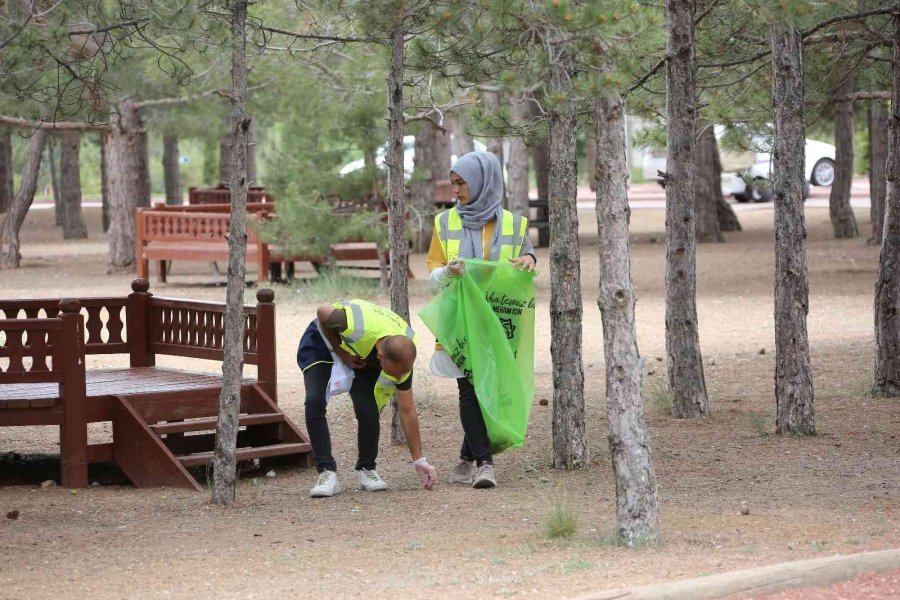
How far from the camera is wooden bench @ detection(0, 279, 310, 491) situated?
7539mm

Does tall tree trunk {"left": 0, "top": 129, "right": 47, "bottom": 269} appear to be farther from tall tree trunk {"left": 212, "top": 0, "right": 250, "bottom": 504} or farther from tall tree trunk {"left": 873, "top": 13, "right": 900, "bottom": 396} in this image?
tall tree trunk {"left": 212, "top": 0, "right": 250, "bottom": 504}

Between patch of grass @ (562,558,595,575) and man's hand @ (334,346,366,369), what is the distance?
2080 mm

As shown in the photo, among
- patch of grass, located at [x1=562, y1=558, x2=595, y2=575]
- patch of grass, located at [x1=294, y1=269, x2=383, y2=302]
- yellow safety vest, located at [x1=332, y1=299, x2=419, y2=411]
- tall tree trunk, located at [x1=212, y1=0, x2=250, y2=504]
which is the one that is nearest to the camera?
patch of grass, located at [x1=562, y1=558, x2=595, y2=575]

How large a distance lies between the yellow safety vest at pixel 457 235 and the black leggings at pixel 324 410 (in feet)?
2.50

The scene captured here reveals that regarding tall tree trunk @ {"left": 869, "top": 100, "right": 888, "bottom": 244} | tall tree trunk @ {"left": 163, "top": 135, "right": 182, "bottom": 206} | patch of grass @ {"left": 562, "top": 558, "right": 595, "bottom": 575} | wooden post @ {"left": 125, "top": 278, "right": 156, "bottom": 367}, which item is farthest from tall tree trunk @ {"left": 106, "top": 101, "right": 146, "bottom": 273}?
patch of grass @ {"left": 562, "top": 558, "right": 595, "bottom": 575}

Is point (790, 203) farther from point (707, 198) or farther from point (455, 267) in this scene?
point (707, 198)

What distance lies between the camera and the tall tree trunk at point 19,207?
2341 cm

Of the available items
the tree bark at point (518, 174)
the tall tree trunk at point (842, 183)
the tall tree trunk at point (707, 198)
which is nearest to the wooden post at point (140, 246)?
the tree bark at point (518, 174)

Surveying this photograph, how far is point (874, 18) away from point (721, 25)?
1628 millimetres

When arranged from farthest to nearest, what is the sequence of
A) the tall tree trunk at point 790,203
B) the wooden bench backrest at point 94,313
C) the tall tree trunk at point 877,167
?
the tall tree trunk at point 877,167 < the wooden bench backrest at point 94,313 < the tall tree trunk at point 790,203

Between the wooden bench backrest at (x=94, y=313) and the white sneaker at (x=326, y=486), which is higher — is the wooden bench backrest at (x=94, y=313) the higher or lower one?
the higher one

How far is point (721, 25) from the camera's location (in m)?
10.3

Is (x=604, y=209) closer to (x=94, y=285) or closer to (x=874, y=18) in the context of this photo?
(x=874, y=18)

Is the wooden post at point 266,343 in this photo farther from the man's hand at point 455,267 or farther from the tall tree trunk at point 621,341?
the tall tree trunk at point 621,341
